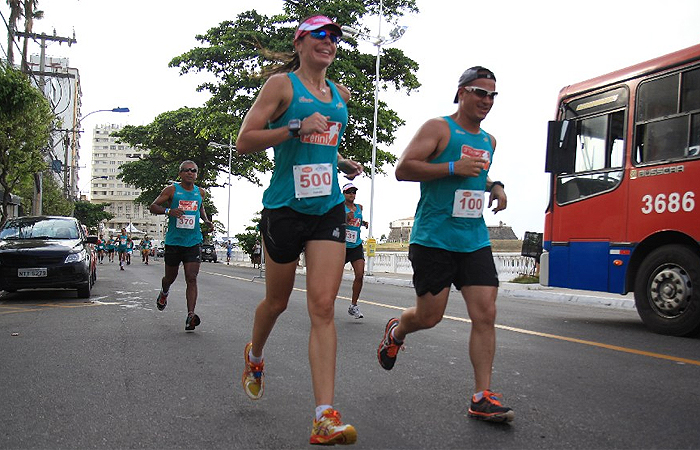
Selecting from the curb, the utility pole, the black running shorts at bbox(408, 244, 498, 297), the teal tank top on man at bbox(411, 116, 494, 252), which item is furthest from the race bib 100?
the utility pole

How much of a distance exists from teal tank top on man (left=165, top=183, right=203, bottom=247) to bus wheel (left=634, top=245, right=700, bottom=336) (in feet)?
16.9

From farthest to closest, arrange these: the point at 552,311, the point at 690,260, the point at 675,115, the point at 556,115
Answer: the point at 552,311 → the point at 556,115 → the point at 675,115 → the point at 690,260

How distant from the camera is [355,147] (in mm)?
31781

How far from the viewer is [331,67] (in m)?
30.3

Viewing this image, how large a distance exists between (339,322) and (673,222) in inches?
159

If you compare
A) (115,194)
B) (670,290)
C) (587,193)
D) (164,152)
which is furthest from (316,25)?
(115,194)

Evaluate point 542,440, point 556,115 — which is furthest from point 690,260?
point 542,440

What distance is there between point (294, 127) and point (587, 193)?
6.54m

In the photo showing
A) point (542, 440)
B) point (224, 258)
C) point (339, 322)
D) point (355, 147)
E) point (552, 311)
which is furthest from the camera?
point (224, 258)

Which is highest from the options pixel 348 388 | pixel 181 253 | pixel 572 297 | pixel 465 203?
pixel 465 203

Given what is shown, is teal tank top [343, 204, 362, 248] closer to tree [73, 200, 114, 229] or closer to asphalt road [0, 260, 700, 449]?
asphalt road [0, 260, 700, 449]

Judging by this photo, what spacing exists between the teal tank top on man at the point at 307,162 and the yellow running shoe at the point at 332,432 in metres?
1.04

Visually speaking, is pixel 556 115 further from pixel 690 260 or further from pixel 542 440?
pixel 542 440

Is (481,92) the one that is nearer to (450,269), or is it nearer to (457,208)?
(457,208)
